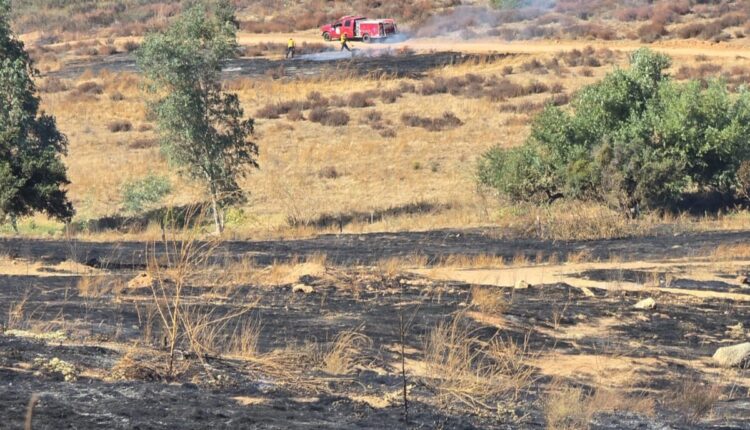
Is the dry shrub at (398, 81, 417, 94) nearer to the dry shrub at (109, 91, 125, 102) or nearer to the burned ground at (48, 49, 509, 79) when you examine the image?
the burned ground at (48, 49, 509, 79)

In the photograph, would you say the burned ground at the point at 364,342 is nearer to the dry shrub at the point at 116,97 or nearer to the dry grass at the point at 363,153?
the dry grass at the point at 363,153

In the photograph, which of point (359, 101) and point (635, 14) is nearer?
point (359, 101)

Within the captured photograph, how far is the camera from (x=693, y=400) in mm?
10938

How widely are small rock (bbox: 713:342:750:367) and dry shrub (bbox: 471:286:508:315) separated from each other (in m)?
3.29

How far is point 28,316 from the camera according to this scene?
45.8 ft

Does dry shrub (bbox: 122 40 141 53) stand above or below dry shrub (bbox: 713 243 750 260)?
above

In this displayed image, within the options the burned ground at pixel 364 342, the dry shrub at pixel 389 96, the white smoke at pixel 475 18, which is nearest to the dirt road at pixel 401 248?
the burned ground at pixel 364 342

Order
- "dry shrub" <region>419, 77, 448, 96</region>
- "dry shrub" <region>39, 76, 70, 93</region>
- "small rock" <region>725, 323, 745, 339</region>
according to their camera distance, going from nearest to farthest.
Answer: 1. "small rock" <region>725, 323, 745, 339</region>
2. "dry shrub" <region>419, 77, 448, 96</region>
3. "dry shrub" <region>39, 76, 70, 93</region>

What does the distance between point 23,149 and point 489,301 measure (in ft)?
59.7

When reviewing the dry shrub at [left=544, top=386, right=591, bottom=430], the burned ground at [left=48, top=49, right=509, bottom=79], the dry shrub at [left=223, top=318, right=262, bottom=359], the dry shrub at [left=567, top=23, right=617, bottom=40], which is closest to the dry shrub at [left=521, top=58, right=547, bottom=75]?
the burned ground at [left=48, top=49, right=509, bottom=79]

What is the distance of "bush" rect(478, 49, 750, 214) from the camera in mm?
28438

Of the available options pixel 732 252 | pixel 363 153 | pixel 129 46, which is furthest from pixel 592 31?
pixel 732 252

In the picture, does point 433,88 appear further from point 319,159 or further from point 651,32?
point 651,32

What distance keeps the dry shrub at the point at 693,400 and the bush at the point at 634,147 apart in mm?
16276
